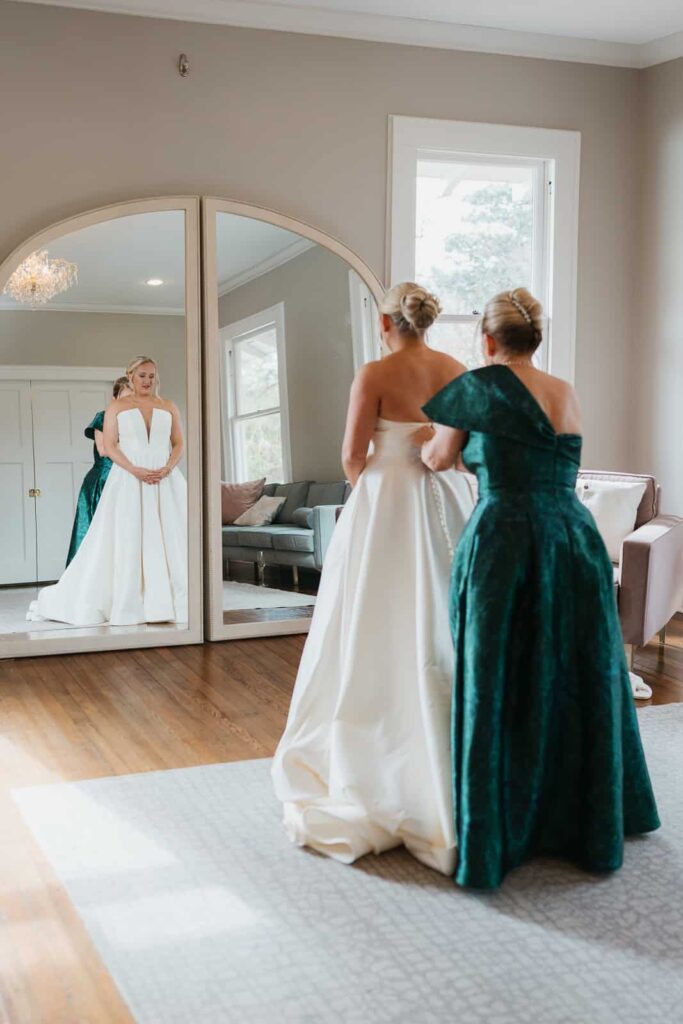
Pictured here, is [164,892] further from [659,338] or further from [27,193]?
[659,338]

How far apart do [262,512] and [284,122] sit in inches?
77.0

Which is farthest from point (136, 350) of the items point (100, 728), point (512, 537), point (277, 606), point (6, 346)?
point (512, 537)

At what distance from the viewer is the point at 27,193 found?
186 inches

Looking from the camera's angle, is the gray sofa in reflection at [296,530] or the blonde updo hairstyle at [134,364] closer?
the blonde updo hairstyle at [134,364]

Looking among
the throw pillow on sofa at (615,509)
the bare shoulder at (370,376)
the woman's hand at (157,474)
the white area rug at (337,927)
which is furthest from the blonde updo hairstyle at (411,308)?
the woman's hand at (157,474)

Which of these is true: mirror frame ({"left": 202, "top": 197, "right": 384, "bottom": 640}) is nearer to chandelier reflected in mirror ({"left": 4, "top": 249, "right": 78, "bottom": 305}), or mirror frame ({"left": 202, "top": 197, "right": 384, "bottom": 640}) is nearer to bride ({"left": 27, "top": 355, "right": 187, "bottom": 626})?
bride ({"left": 27, "top": 355, "right": 187, "bottom": 626})

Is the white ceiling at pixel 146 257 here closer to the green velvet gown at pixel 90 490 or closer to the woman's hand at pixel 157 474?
the green velvet gown at pixel 90 490

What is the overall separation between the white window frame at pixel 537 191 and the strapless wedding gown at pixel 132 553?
1.59 metres

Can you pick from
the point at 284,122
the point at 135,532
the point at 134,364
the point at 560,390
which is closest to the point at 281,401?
the point at 134,364

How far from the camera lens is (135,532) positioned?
4871 millimetres

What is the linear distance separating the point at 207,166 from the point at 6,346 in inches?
52.5

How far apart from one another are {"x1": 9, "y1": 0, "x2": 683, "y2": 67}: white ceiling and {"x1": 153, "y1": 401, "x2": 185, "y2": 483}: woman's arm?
1876 mm

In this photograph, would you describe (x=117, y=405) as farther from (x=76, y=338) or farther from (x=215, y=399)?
(x=215, y=399)

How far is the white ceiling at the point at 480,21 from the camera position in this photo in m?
4.91
